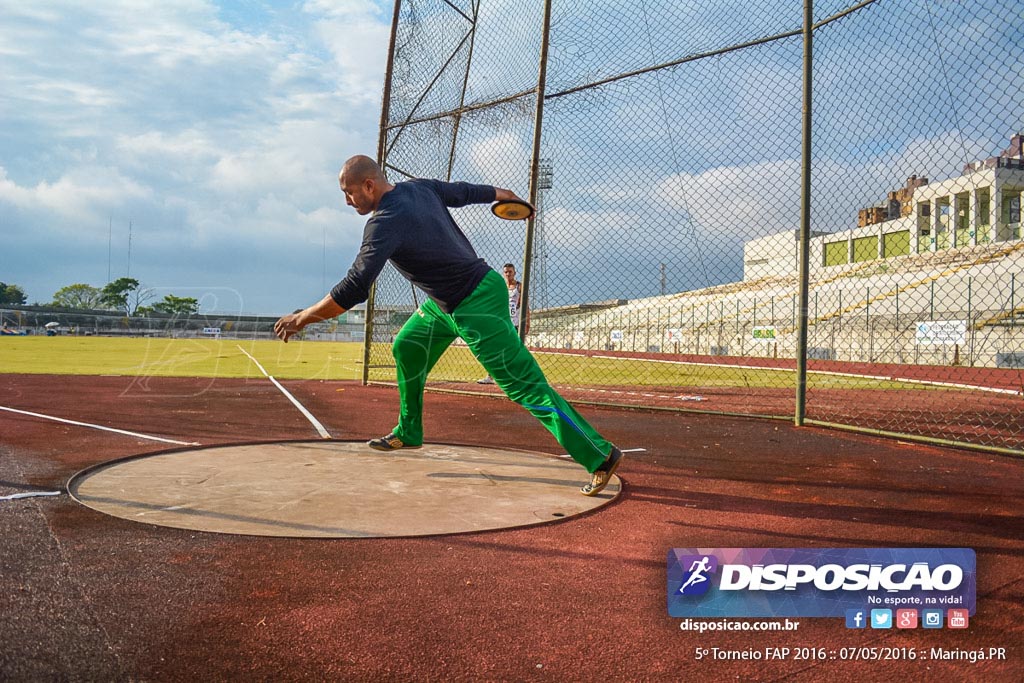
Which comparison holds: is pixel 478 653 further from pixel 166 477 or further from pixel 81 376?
pixel 81 376

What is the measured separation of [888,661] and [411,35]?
11.3 meters

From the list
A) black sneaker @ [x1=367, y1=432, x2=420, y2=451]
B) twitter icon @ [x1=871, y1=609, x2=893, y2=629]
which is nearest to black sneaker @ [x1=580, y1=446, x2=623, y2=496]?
black sneaker @ [x1=367, y1=432, x2=420, y2=451]

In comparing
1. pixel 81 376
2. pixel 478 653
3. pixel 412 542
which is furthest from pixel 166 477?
pixel 81 376

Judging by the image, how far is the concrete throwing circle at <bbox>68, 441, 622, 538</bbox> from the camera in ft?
11.7

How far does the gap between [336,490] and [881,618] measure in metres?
2.89

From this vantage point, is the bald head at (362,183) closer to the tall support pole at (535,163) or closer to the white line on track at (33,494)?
the white line on track at (33,494)

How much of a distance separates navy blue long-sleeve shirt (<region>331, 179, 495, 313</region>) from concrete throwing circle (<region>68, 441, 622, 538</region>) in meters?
1.11

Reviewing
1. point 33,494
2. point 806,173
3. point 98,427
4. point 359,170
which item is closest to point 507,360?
point 359,170

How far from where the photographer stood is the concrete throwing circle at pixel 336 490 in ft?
11.7

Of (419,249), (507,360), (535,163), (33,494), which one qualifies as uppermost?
(535,163)

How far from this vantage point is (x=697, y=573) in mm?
2826

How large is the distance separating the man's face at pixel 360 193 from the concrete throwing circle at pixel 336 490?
1.69 meters

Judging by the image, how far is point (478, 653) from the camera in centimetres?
217

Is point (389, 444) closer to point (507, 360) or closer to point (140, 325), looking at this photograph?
point (507, 360)
